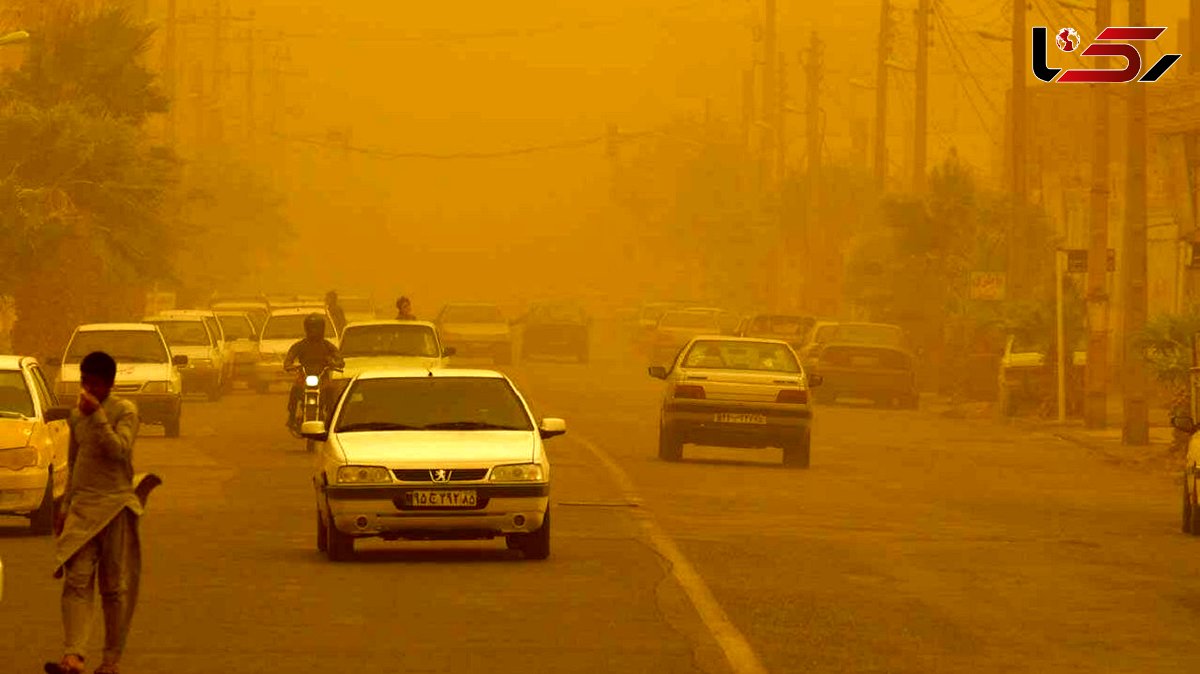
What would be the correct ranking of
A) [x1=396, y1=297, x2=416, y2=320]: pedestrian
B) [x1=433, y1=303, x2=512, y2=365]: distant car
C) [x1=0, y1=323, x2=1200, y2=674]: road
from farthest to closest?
[x1=433, y1=303, x2=512, y2=365]: distant car → [x1=396, y1=297, x2=416, y2=320]: pedestrian → [x1=0, y1=323, x2=1200, y2=674]: road

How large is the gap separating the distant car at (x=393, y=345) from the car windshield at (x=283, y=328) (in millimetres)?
14726

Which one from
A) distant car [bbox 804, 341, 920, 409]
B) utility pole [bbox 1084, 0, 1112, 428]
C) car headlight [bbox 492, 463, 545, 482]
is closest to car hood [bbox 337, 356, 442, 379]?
utility pole [bbox 1084, 0, 1112, 428]

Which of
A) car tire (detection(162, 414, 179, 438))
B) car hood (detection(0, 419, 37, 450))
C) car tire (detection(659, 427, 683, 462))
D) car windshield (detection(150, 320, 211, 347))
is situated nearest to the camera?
car hood (detection(0, 419, 37, 450))

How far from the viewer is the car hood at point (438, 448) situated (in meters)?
19.5

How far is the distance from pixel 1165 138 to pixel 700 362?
2498cm

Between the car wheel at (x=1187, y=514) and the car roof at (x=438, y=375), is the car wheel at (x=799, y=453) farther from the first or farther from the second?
the car roof at (x=438, y=375)

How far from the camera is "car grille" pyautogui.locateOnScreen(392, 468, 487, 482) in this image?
19.4 meters

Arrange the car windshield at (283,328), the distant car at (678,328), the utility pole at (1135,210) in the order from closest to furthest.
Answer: the utility pole at (1135,210) < the car windshield at (283,328) < the distant car at (678,328)

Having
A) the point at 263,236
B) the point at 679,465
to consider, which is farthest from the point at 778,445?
the point at 263,236

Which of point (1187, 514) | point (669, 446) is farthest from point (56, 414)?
point (669, 446)

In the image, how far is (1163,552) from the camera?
22.4 meters

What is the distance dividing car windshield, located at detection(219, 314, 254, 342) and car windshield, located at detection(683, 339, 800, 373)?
2497 centimetres

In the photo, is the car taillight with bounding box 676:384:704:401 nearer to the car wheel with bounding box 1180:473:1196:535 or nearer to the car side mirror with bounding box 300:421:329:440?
the car wheel with bounding box 1180:473:1196:535

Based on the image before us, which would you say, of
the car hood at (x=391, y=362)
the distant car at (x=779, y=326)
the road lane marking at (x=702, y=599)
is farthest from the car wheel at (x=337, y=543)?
the distant car at (x=779, y=326)
